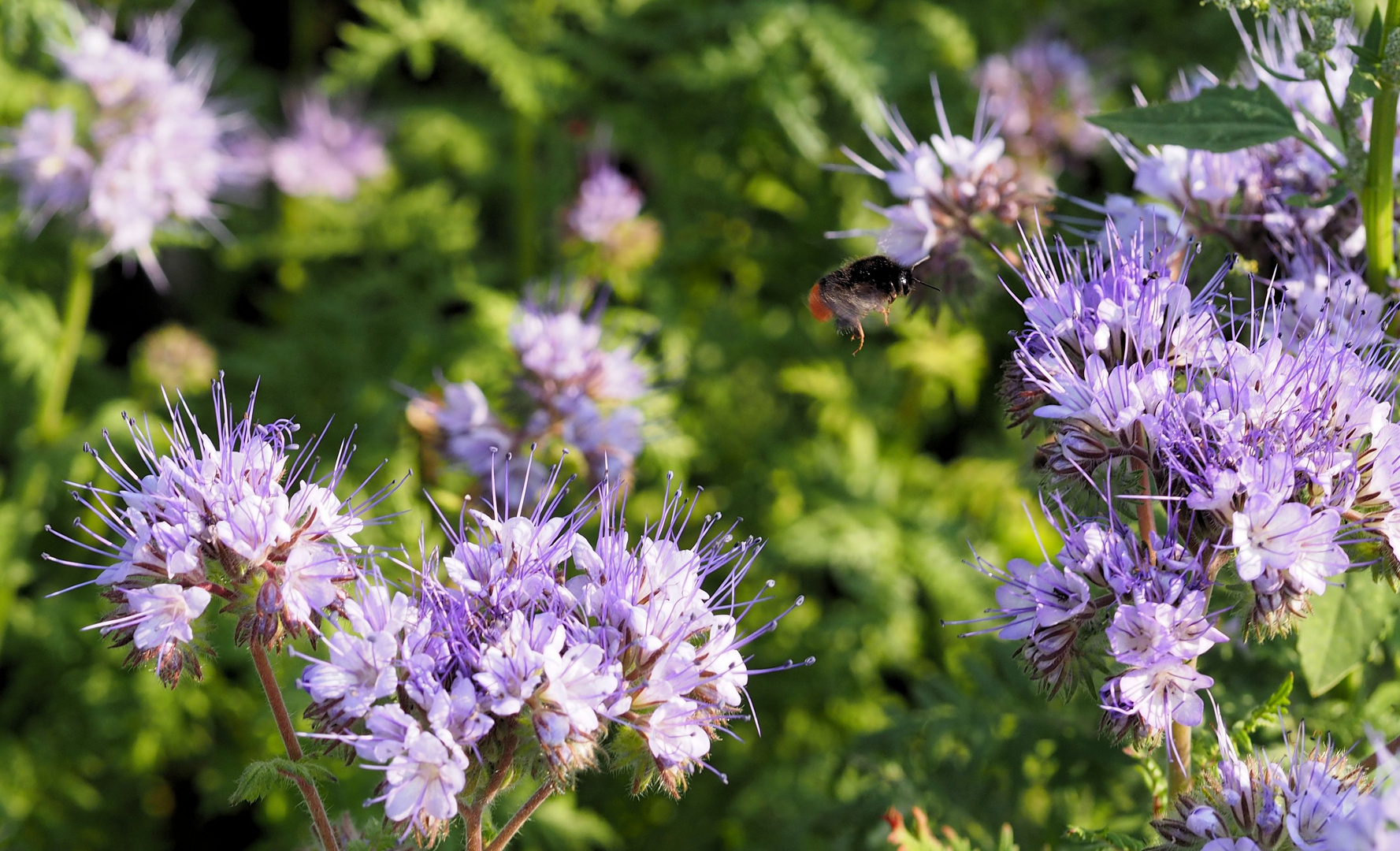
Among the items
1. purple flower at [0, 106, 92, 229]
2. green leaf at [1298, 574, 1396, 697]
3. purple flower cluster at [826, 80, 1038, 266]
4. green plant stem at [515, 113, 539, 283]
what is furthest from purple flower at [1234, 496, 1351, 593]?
purple flower at [0, 106, 92, 229]

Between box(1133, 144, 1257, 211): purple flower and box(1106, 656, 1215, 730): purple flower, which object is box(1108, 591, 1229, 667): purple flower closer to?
box(1106, 656, 1215, 730): purple flower

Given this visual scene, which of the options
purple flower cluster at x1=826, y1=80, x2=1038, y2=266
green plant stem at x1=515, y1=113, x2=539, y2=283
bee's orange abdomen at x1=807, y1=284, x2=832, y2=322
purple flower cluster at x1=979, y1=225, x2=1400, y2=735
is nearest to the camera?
purple flower cluster at x1=979, y1=225, x2=1400, y2=735

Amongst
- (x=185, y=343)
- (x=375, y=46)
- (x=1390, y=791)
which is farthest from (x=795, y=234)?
(x=1390, y=791)

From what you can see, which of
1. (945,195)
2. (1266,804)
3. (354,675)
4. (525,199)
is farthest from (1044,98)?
(354,675)

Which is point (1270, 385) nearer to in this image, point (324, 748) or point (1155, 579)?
point (1155, 579)

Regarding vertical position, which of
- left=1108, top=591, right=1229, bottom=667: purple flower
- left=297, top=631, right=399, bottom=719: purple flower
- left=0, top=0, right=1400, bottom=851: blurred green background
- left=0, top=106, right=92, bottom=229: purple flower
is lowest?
left=0, top=0, right=1400, bottom=851: blurred green background

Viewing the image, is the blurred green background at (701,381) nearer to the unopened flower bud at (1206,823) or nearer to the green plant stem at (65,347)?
the green plant stem at (65,347)
